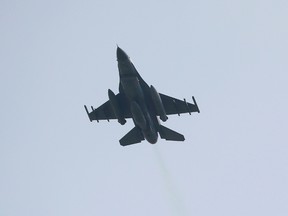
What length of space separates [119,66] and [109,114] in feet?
25.4

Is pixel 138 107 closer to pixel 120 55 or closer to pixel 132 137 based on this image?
pixel 120 55

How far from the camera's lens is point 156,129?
67.6 meters

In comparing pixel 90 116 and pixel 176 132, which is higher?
pixel 90 116

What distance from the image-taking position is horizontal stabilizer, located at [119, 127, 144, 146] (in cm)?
6825

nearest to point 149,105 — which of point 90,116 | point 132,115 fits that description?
point 132,115

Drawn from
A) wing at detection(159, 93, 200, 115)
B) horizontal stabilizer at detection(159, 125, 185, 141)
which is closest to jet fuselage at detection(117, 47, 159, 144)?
horizontal stabilizer at detection(159, 125, 185, 141)

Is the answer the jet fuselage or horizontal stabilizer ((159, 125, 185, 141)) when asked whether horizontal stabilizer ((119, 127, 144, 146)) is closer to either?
horizontal stabilizer ((159, 125, 185, 141))

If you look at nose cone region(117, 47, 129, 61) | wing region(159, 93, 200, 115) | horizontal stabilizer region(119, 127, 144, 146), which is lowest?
horizontal stabilizer region(119, 127, 144, 146)

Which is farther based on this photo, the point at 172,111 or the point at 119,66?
the point at 172,111

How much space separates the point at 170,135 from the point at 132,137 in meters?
3.53

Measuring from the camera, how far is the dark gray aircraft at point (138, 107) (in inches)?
2510

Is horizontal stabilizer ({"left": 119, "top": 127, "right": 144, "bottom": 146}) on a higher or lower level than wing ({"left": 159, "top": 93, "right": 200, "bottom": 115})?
lower

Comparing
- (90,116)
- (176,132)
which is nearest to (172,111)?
(176,132)

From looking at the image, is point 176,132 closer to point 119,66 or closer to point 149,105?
point 149,105
